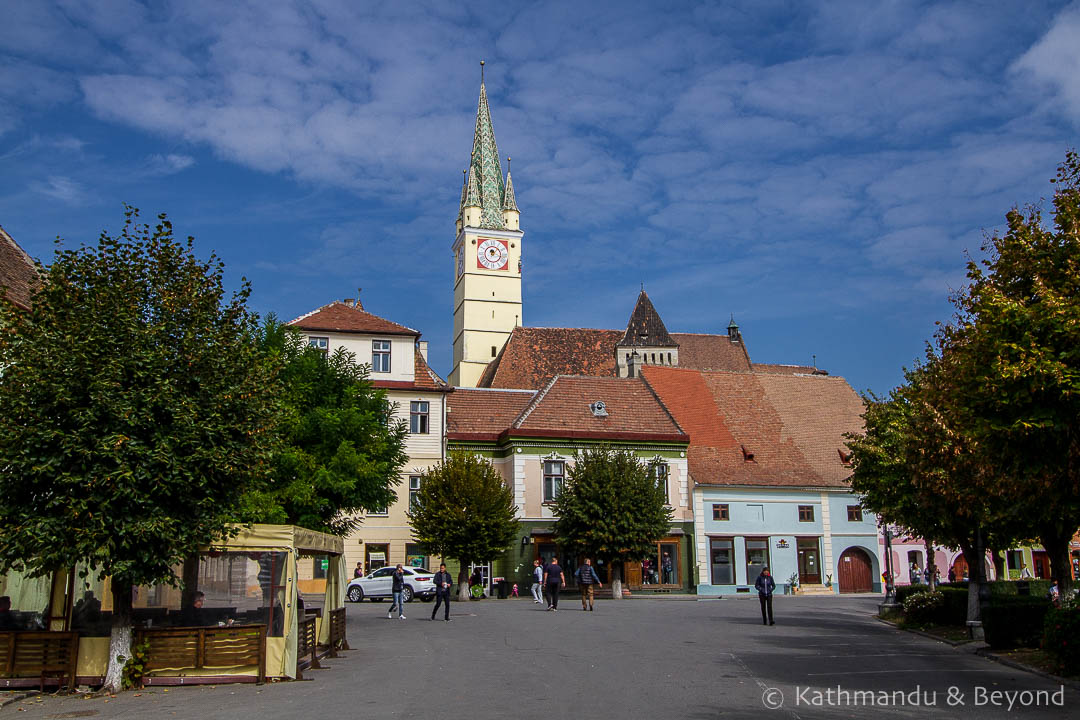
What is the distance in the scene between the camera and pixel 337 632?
19188 millimetres

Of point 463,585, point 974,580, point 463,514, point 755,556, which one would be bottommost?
point 463,585

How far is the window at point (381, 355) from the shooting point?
44.7 meters

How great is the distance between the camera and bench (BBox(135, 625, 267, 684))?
15070mm

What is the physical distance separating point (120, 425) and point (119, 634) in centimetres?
327

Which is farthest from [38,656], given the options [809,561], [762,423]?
[762,423]

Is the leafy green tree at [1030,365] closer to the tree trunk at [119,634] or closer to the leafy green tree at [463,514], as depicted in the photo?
the tree trunk at [119,634]

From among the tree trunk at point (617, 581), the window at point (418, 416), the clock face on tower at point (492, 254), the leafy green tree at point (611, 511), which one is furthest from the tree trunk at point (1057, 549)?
the clock face on tower at point (492, 254)

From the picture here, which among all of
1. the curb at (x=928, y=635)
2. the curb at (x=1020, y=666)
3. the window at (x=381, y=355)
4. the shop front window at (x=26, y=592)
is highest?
the window at (x=381, y=355)

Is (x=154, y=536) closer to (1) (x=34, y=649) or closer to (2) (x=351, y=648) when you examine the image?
(1) (x=34, y=649)

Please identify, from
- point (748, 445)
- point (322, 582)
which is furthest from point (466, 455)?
point (748, 445)

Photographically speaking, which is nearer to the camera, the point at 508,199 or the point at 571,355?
the point at 571,355

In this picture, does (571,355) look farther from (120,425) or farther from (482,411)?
(120,425)

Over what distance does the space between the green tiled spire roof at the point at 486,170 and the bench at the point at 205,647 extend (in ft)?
281

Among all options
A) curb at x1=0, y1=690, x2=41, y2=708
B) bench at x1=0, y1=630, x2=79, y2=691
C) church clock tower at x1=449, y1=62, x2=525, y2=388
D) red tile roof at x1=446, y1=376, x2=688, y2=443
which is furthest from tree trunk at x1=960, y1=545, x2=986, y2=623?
church clock tower at x1=449, y1=62, x2=525, y2=388
